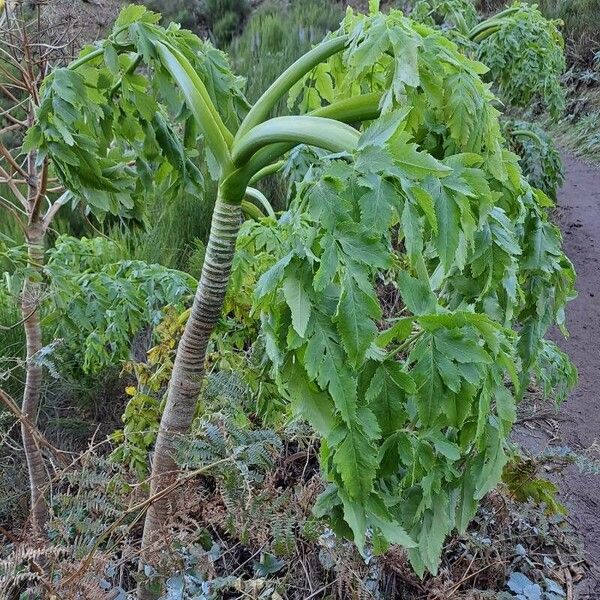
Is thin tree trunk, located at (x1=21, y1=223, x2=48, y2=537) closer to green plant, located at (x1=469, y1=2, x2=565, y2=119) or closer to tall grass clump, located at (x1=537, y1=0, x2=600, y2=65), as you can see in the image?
green plant, located at (x1=469, y1=2, x2=565, y2=119)

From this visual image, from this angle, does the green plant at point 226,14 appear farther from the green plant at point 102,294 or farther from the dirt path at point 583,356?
the green plant at point 102,294

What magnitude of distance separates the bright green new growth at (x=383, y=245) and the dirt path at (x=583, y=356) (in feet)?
4.84

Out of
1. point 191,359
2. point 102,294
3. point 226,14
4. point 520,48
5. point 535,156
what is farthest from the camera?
point 226,14

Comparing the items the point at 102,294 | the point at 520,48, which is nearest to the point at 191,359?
the point at 102,294

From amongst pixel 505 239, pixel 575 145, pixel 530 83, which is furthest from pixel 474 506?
pixel 575 145

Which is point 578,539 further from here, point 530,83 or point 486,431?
point 530,83

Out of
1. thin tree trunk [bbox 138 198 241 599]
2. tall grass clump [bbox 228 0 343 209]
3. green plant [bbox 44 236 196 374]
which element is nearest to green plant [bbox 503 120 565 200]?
tall grass clump [bbox 228 0 343 209]

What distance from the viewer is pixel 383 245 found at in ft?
2.59

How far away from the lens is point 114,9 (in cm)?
502

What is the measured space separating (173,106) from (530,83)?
3628 millimetres

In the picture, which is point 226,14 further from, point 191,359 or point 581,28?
point 191,359

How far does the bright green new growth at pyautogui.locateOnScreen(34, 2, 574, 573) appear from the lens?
31.7 inches

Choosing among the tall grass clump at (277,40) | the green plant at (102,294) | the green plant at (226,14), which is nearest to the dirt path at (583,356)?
the green plant at (102,294)

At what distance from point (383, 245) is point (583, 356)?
3.52m
